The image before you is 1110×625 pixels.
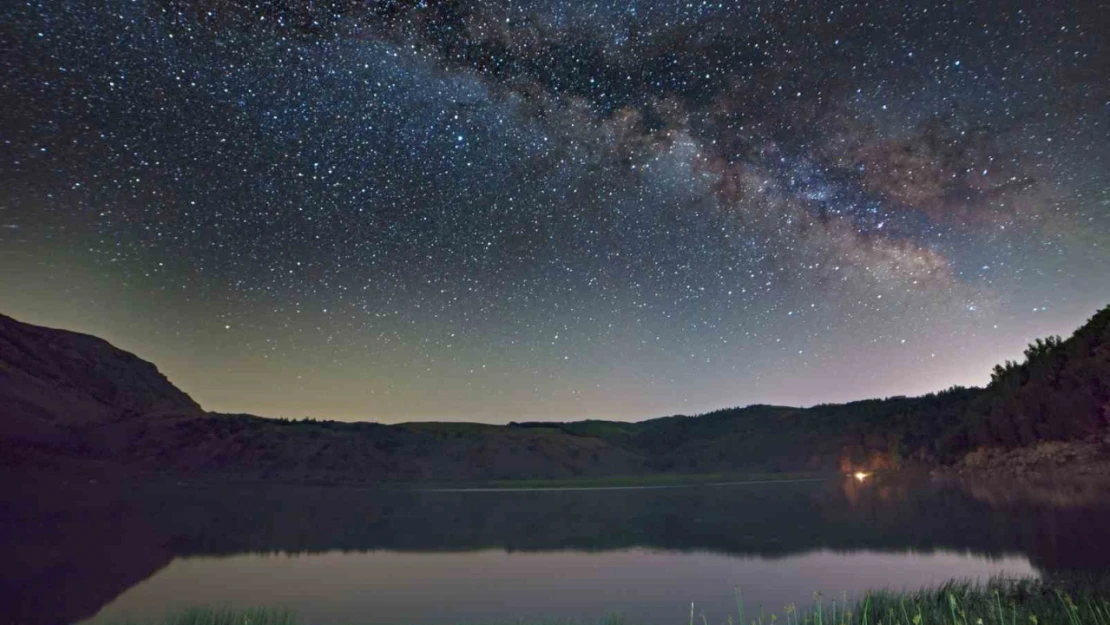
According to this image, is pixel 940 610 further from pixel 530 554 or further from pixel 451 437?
pixel 451 437

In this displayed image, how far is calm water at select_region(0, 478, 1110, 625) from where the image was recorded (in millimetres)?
18453

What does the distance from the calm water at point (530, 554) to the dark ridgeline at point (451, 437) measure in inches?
930

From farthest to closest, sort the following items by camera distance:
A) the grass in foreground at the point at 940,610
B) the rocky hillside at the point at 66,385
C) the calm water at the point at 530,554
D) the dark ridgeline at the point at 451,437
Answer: the rocky hillside at the point at 66,385 < the dark ridgeline at the point at 451,437 < the calm water at the point at 530,554 < the grass in foreground at the point at 940,610

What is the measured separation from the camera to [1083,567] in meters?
17.9

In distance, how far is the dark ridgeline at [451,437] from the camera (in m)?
65.0

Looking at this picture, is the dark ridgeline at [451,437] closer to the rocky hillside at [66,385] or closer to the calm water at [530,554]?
the rocky hillside at [66,385]

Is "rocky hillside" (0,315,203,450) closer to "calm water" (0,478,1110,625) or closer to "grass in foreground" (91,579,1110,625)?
"calm water" (0,478,1110,625)

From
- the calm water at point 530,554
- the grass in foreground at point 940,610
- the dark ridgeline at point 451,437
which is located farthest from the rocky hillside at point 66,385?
the grass in foreground at point 940,610

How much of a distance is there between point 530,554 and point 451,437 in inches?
3458

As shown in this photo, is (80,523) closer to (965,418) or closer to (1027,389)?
(1027,389)

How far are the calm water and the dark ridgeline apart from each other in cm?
2362

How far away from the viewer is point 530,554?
27188mm

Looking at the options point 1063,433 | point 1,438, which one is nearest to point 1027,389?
point 1063,433

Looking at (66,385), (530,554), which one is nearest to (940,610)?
(530,554)
